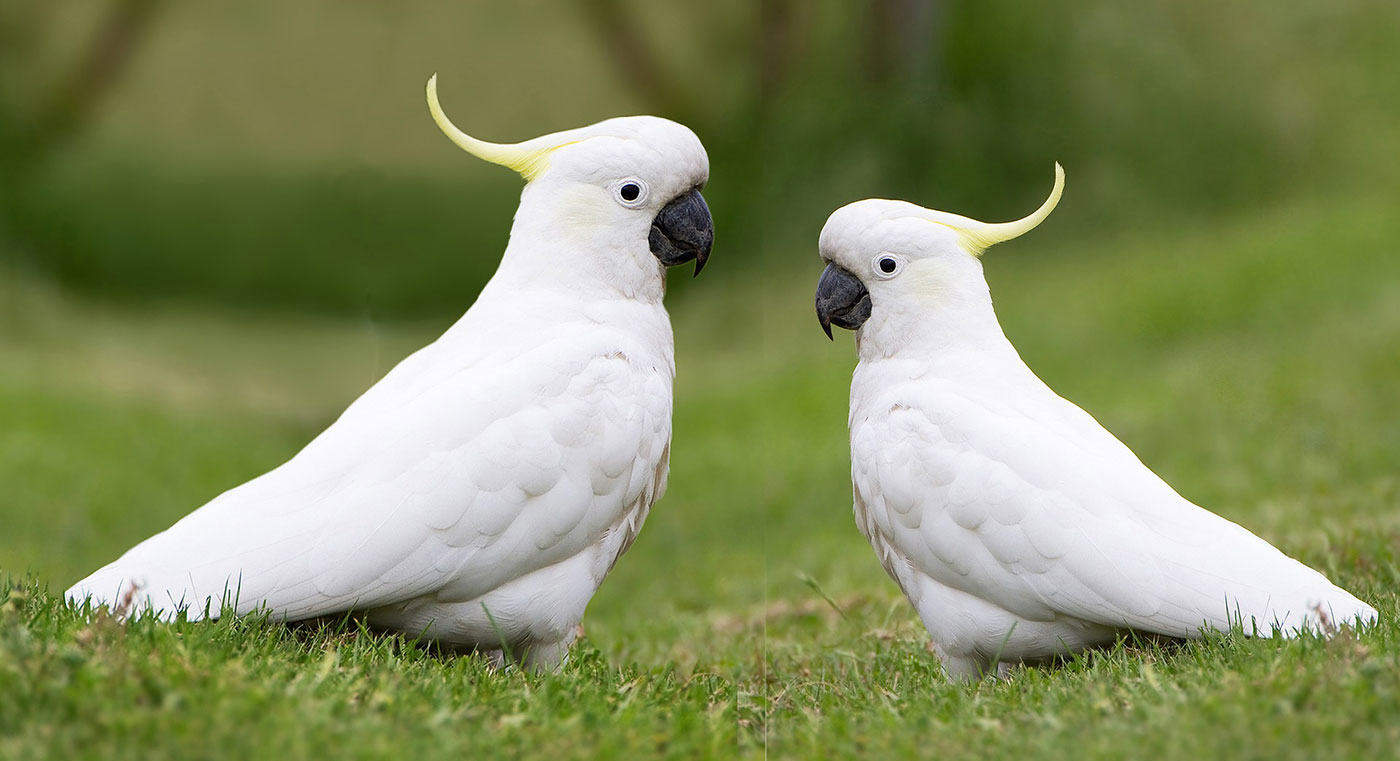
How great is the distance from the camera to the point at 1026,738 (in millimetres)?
2529

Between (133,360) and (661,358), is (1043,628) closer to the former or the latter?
(661,358)

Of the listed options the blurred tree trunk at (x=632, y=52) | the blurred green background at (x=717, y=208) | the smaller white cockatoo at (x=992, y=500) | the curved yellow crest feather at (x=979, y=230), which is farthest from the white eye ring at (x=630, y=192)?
the blurred tree trunk at (x=632, y=52)

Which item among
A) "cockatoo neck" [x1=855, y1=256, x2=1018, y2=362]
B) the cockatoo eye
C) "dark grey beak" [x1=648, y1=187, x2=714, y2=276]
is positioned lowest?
"cockatoo neck" [x1=855, y1=256, x2=1018, y2=362]

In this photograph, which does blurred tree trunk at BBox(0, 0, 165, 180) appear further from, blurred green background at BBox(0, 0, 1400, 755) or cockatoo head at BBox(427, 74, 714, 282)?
cockatoo head at BBox(427, 74, 714, 282)

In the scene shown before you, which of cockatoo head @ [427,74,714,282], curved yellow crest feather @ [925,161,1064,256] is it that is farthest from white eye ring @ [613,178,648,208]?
curved yellow crest feather @ [925,161,1064,256]

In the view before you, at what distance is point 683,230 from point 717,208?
824cm

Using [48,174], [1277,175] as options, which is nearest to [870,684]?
[1277,175]

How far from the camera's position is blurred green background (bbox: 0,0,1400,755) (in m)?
7.96

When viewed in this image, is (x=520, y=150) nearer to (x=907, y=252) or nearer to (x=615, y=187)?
(x=615, y=187)

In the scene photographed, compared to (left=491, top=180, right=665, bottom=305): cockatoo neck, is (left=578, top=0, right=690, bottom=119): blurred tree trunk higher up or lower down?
higher up

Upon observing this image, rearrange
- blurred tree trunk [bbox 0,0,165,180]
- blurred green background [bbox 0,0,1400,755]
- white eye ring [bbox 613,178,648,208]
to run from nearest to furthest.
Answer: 1. white eye ring [bbox 613,178,648,208]
2. blurred green background [bbox 0,0,1400,755]
3. blurred tree trunk [bbox 0,0,165,180]

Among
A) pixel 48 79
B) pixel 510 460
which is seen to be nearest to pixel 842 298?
pixel 510 460

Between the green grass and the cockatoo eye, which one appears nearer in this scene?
the green grass

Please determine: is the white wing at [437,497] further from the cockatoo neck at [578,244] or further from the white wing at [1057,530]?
the white wing at [1057,530]
